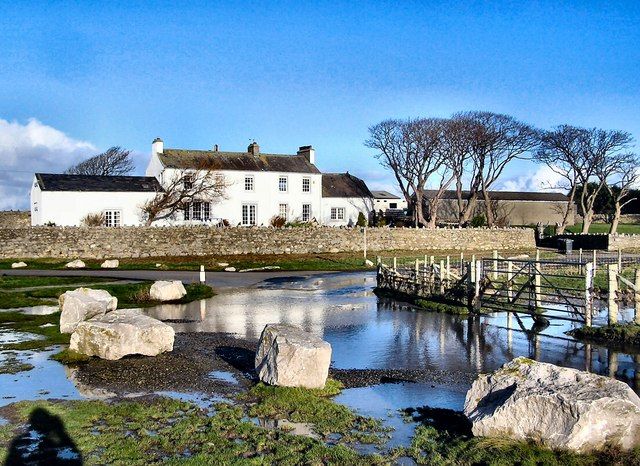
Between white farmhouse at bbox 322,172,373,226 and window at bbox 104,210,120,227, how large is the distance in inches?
879

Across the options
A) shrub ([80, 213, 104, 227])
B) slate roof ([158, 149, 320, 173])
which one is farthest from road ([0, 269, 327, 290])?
slate roof ([158, 149, 320, 173])

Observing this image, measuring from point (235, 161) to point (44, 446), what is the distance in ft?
198

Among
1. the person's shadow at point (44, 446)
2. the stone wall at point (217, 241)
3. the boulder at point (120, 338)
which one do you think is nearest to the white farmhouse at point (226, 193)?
the stone wall at point (217, 241)

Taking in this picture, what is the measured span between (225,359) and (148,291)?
1362 centimetres

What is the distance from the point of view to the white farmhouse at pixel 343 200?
245ft

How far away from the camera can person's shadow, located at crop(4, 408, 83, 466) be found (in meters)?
9.59

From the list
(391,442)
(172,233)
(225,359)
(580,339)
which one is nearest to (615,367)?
(580,339)

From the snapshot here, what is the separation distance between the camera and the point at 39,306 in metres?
27.4

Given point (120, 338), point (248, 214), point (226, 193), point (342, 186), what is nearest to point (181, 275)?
point (226, 193)

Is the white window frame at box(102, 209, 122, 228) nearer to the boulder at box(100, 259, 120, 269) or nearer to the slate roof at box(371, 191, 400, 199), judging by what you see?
the boulder at box(100, 259, 120, 269)

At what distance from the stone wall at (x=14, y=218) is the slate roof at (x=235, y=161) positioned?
16.4 m

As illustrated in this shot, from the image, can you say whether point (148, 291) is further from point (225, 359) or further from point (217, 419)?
point (217, 419)

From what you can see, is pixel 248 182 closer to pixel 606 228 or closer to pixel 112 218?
pixel 112 218

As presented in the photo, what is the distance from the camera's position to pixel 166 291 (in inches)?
1148
